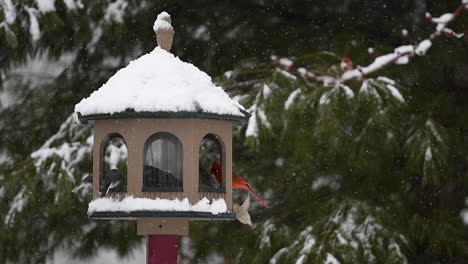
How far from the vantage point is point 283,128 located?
602cm

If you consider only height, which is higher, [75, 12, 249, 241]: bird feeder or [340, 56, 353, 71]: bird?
[340, 56, 353, 71]: bird

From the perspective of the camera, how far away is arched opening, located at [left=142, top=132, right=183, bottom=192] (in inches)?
131

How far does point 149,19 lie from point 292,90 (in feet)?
5.35

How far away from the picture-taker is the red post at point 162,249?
10.6 ft

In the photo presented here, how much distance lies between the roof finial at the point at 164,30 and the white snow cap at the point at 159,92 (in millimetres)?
32

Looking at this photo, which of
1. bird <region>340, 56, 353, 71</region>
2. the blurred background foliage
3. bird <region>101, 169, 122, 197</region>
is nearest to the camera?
bird <region>101, 169, 122, 197</region>

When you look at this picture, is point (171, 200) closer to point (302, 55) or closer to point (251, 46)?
point (302, 55)

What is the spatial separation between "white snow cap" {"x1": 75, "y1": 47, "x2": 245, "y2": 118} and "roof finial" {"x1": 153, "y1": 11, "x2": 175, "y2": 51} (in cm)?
3

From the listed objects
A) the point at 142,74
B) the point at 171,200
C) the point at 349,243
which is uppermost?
the point at 142,74

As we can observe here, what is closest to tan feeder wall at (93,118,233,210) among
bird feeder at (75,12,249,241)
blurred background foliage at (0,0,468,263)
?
bird feeder at (75,12,249,241)

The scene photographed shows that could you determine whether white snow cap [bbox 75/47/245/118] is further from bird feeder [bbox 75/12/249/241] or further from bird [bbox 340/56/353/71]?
bird [bbox 340/56/353/71]

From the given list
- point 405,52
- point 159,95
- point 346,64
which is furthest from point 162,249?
point 346,64

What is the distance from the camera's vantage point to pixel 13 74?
7.79 metres

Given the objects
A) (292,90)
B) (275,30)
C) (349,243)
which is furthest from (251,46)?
(349,243)
